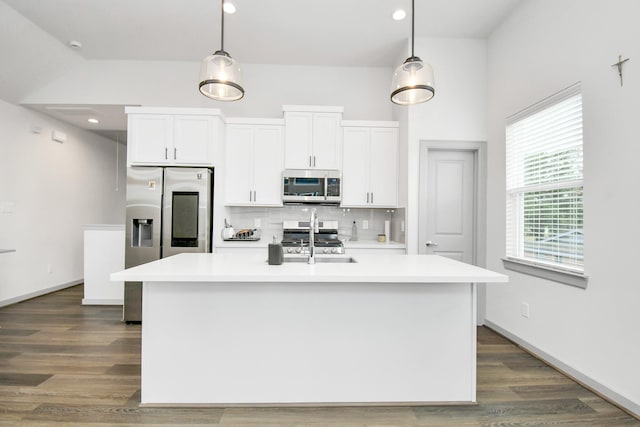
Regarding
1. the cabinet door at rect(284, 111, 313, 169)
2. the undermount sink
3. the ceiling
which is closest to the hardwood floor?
the undermount sink

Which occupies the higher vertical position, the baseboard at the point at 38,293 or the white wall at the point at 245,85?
the white wall at the point at 245,85

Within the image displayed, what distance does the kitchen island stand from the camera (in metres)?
2.01

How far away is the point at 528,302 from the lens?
9.72 ft

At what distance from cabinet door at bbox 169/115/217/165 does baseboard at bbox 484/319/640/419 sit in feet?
12.2

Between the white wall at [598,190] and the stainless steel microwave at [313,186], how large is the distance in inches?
82.9

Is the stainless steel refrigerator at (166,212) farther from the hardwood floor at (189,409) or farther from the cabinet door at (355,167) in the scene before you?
the cabinet door at (355,167)

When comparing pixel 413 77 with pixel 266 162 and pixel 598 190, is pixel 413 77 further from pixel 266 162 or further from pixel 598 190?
pixel 266 162

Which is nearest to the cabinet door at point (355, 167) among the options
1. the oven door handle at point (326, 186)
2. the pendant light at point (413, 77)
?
the oven door handle at point (326, 186)

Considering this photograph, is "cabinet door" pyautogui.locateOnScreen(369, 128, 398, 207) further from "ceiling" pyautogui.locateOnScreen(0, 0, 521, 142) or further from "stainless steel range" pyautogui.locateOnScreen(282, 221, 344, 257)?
"ceiling" pyautogui.locateOnScreen(0, 0, 521, 142)

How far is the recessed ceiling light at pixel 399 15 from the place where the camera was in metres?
3.23

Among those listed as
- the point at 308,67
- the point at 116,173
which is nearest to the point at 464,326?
the point at 308,67

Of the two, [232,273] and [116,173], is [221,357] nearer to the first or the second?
[232,273]

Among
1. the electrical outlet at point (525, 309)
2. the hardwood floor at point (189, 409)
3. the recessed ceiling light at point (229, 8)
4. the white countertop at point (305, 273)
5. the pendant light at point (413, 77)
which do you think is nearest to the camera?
the white countertop at point (305, 273)

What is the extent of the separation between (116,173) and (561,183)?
7.44m
